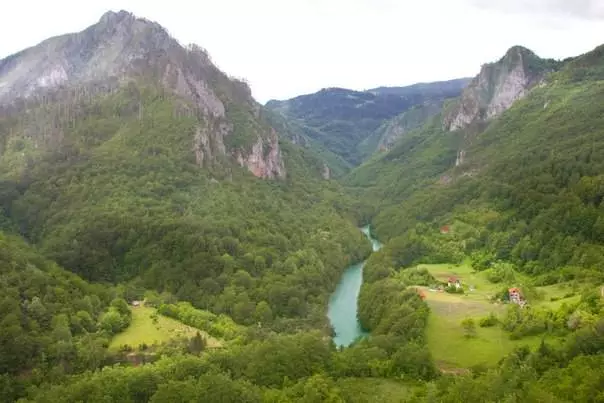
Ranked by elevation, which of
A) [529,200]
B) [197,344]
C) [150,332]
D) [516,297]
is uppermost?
[529,200]

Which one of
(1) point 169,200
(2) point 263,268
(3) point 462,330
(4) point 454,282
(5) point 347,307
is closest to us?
(3) point 462,330

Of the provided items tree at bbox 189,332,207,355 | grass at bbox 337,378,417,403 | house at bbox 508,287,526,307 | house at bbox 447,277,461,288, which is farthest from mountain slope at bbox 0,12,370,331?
house at bbox 508,287,526,307

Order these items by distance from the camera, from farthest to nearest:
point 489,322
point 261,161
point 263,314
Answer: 1. point 261,161
2. point 263,314
3. point 489,322

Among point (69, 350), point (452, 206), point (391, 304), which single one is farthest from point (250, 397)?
point (452, 206)

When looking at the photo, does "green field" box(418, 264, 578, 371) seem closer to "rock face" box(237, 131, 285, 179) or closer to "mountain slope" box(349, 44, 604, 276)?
"mountain slope" box(349, 44, 604, 276)

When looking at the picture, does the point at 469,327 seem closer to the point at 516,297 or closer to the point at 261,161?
the point at 516,297

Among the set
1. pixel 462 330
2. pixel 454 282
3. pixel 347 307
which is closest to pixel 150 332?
pixel 347 307

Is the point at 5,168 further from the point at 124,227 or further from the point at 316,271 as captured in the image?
the point at 316,271
